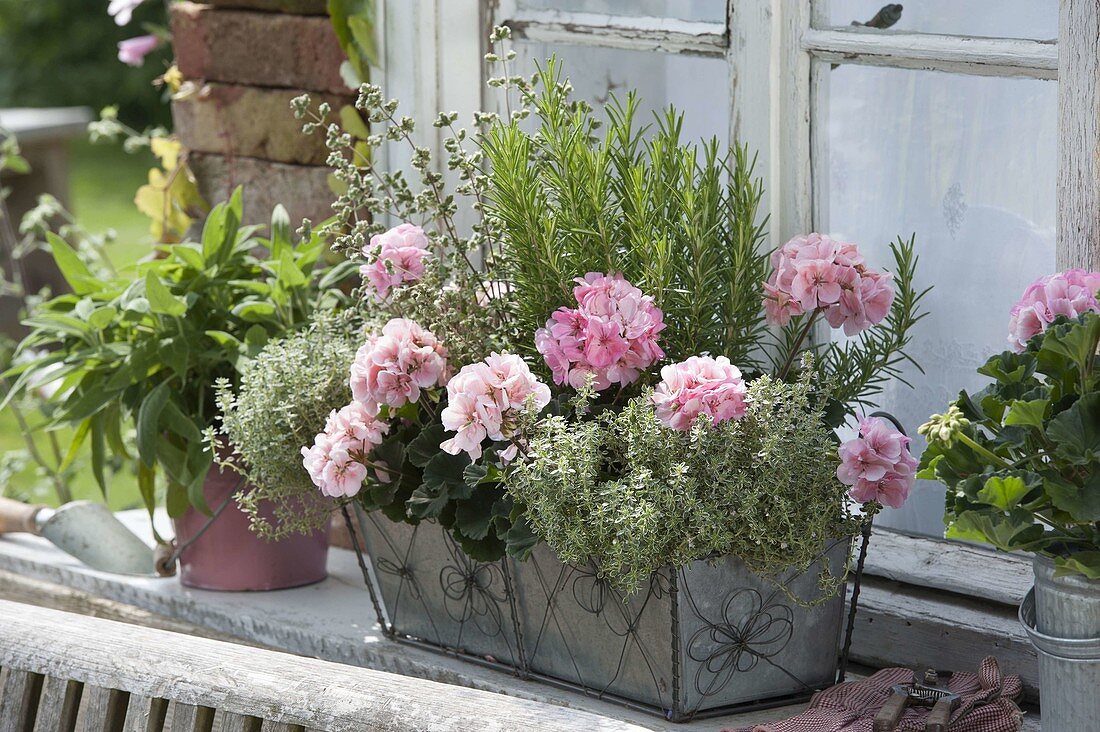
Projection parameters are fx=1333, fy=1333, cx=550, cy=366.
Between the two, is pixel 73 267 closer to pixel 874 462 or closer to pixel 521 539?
pixel 521 539

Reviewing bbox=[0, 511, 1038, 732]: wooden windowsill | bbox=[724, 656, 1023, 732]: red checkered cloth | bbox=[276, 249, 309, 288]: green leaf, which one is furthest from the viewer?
bbox=[276, 249, 309, 288]: green leaf

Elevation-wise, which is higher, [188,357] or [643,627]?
[188,357]

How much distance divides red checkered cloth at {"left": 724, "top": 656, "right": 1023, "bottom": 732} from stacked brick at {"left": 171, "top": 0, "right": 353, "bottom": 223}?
1.11m

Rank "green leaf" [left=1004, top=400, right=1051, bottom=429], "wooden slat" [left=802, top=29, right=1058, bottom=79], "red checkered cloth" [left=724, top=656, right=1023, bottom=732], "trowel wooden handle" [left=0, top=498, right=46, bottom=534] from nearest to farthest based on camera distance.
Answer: "green leaf" [left=1004, top=400, right=1051, bottom=429] < "red checkered cloth" [left=724, top=656, right=1023, bottom=732] < "wooden slat" [left=802, top=29, right=1058, bottom=79] < "trowel wooden handle" [left=0, top=498, right=46, bottom=534]

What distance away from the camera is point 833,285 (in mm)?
1455

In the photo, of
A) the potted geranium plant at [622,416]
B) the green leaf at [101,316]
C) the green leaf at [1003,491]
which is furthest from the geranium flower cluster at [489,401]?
the green leaf at [101,316]

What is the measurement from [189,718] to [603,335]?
0.60m

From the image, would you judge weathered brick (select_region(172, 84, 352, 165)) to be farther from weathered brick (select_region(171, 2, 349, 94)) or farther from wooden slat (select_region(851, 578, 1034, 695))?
wooden slat (select_region(851, 578, 1034, 695))

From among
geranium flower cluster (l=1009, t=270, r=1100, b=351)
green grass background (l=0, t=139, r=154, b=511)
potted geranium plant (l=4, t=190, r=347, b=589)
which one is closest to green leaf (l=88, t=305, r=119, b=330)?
potted geranium plant (l=4, t=190, r=347, b=589)

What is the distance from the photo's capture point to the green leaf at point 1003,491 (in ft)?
3.76

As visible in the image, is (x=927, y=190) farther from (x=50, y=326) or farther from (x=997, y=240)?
(x=50, y=326)

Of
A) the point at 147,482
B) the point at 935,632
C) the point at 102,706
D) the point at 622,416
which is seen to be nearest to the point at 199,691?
the point at 102,706

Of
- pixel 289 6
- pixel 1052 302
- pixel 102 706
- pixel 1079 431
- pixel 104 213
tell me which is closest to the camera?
pixel 1079 431

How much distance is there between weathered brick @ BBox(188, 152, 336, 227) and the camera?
211cm
